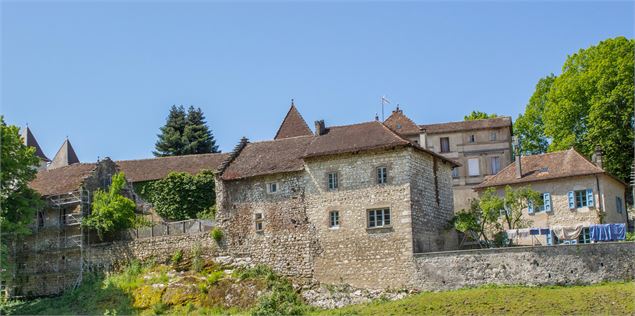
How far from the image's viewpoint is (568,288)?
32.5 metres

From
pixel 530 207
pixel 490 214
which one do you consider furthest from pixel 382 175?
pixel 530 207

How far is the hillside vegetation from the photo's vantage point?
31.0 meters

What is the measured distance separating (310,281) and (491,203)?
9.17 metres

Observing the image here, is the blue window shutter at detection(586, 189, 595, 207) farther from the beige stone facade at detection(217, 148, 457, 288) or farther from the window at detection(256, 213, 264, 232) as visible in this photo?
the window at detection(256, 213, 264, 232)

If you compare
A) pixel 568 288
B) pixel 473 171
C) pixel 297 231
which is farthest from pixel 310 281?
pixel 473 171

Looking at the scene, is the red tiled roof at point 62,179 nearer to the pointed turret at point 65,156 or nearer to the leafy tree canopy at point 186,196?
the leafy tree canopy at point 186,196

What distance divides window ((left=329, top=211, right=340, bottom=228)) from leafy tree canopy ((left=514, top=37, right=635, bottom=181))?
2166 cm

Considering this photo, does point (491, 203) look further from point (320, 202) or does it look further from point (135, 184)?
point (135, 184)

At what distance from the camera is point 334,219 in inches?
1483

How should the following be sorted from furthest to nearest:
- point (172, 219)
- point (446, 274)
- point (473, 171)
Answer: point (473, 171)
point (172, 219)
point (446, 274)

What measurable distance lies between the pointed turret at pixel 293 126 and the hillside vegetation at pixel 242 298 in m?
12.2

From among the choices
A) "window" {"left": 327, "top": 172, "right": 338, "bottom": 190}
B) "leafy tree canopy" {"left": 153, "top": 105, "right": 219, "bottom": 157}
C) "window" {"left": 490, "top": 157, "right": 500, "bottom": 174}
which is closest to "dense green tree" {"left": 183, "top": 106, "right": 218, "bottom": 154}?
"leafy tree canopy" {"left": 153, "top": 105, "right": 219, "bottom": 157}

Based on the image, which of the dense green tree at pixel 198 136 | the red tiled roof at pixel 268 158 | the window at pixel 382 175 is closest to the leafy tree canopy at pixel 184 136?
the dense green tree at pixel 198 136

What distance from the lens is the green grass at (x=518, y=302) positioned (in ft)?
99.3
